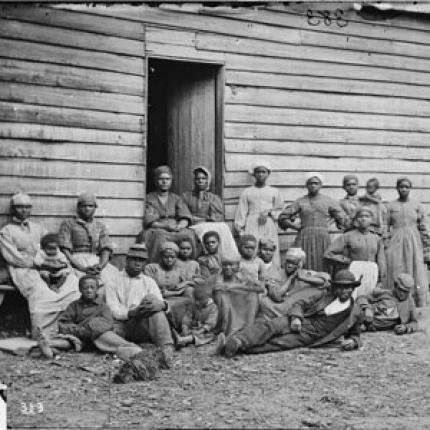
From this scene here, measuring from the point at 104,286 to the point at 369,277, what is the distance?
2845mm

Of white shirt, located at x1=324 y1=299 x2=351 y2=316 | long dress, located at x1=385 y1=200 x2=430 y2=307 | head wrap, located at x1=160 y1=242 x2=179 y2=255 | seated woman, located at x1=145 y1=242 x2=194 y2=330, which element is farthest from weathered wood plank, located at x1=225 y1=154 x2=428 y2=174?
white shirt, located at x1=324 y1=299 x2=351 y2=316

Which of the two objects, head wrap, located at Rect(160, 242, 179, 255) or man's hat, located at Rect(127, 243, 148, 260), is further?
head wrap, located at Rect(160, 242, 179, 255)

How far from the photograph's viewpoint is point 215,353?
6688mm

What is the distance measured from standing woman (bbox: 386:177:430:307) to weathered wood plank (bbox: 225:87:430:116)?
4.13ft

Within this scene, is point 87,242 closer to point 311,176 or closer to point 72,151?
point 72,151

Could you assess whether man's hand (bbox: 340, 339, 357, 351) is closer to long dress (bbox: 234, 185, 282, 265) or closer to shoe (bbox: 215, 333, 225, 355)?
shoe (bbox: 215, 333, 225, 355)

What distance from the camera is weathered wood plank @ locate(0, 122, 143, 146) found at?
301 inches

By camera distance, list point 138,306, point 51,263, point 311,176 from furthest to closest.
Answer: point 311,176 < point 51,263 < point 138,306

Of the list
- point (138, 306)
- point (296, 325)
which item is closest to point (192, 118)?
point (138, 306)

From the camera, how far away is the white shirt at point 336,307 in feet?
22.9

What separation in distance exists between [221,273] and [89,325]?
1.52 meters

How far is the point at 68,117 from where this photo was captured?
7.96 meters

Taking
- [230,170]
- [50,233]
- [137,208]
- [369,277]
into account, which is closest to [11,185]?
[50,233]

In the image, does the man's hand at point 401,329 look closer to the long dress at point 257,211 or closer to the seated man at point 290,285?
the seated man at point 290,285
